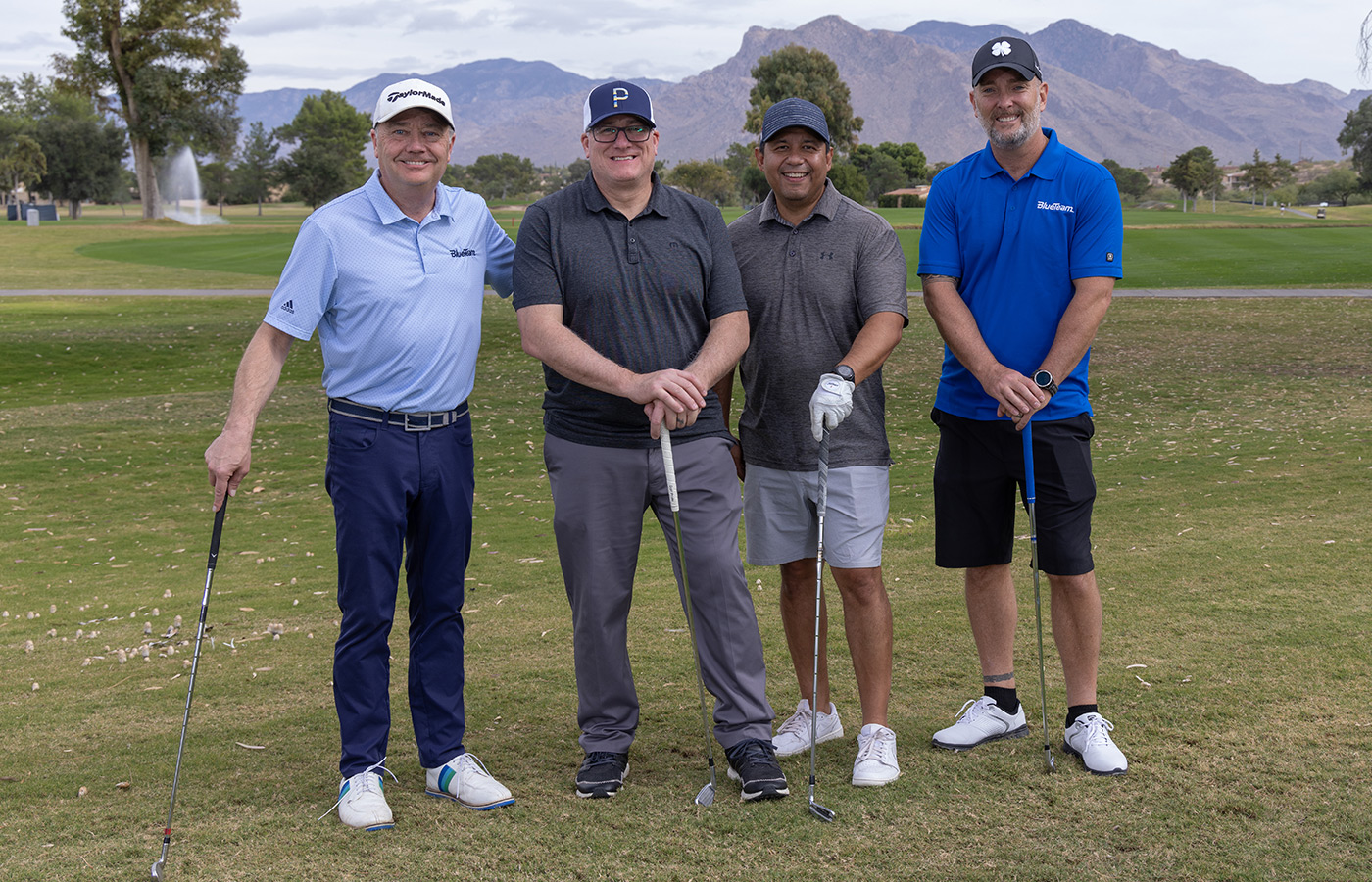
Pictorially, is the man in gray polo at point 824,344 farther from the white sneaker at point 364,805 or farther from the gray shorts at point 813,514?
the white sneaker at point 364,805

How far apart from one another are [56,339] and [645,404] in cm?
1852

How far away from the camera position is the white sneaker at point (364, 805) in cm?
350

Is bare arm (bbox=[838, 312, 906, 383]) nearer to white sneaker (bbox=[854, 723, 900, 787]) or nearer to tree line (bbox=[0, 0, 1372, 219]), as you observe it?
white sneaker (bbox=[854, 723, 900, 787])

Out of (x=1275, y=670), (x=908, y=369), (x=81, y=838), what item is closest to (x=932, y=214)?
(x=1275, y=670)

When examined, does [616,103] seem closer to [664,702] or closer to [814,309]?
[814,309]

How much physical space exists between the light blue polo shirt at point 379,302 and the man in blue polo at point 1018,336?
171cm

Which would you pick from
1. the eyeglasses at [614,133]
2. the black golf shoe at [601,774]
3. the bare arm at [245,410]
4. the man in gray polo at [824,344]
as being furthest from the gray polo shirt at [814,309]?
the bare arm at [245,410]

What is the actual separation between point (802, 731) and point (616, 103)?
229cm

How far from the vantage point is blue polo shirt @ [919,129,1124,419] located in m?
4.00

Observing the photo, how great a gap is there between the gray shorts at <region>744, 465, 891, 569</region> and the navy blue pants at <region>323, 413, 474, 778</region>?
1.04 meters

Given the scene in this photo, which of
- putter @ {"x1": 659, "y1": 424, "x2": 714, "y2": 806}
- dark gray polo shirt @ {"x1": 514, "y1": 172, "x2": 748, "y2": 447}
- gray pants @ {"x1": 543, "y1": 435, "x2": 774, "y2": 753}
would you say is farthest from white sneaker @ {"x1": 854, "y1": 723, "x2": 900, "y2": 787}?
dark gray polo shirt @ {"x1": 514, "y1": 172, "x2": 748, "y2": 447}

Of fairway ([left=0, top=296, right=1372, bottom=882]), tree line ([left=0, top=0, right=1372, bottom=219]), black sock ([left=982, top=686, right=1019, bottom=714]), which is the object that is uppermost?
tree line ([left=0, top=0, right=1372, bottom=219])

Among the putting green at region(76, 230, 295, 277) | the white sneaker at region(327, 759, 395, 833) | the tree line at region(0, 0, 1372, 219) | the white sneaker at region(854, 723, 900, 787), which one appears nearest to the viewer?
the white sneaker at region(327, 759, 395, 833)

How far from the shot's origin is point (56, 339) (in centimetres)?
1908
